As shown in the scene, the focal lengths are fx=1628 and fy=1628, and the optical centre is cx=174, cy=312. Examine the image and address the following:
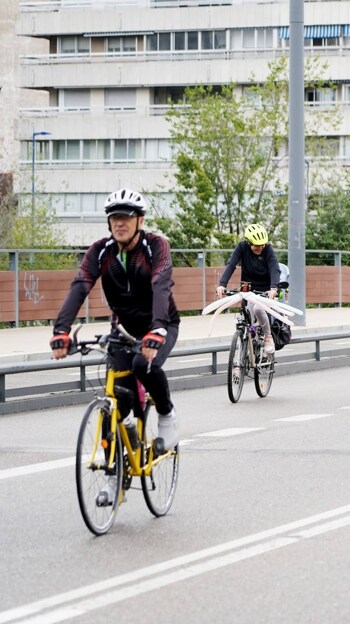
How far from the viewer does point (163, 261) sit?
8.09 meters

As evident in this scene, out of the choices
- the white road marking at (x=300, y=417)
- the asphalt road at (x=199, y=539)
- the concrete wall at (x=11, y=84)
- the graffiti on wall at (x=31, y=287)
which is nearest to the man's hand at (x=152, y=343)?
the asphalt road at (x=199, y=539)

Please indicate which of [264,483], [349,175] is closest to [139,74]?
[349,175]

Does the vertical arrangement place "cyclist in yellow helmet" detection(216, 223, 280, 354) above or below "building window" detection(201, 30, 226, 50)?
below

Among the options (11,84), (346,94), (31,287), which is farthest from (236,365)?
(11,84)

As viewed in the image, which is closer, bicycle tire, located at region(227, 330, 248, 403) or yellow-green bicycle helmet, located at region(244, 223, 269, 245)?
bicycle tire, located at region(227, 330, 248, 403)

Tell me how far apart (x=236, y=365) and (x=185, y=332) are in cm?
1291

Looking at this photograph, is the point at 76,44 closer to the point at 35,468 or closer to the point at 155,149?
the point at 155,149

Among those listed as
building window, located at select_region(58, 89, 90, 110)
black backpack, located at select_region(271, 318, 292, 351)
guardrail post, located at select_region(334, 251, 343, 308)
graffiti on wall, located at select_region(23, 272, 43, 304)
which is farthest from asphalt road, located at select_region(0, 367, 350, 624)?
building window, located at select_region(58, 89, 90, 110)

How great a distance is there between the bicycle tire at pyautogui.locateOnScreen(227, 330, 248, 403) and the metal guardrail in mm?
1045

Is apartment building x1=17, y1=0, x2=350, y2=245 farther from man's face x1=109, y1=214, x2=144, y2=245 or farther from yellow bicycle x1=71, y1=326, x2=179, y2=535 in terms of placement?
man's face x1=109, y1=214, x2=144, y2=245

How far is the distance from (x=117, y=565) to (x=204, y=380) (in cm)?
1124

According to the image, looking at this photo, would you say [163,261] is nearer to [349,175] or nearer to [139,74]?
[349,175]

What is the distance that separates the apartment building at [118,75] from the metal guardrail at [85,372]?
213 ft

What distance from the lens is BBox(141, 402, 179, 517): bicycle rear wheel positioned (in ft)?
27.5
